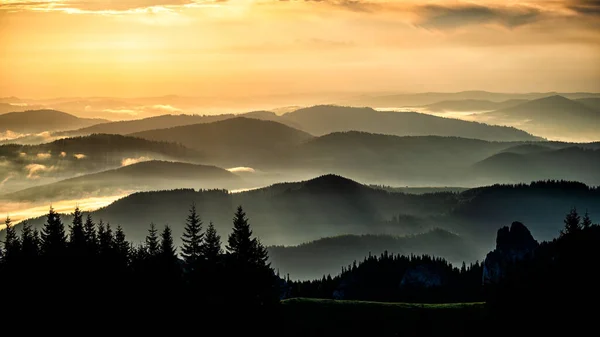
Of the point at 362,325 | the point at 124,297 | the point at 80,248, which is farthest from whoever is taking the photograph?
the point at 362,325

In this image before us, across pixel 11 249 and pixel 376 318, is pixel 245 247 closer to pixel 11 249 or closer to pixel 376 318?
pixel 376 318

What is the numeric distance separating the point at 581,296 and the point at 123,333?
2121 inches

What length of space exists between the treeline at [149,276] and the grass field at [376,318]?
79.0 ft

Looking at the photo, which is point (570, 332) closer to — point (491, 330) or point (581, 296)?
point (581, 296)

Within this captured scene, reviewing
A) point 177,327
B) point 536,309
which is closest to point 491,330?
point 536,309

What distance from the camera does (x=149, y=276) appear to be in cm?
13050

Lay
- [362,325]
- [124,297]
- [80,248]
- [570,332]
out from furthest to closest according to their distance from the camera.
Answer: [362,325]
[80,248]
[124,297]
[570,332]

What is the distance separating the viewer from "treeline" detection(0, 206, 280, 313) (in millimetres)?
125250

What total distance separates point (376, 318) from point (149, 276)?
4238cm

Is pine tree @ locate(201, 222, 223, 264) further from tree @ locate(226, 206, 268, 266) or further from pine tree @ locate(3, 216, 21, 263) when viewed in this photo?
pine tree @ locate(3, 216, 21, 263)

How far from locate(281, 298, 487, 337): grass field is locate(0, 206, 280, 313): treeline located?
24069 millimetres

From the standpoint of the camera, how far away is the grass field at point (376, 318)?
153625mm

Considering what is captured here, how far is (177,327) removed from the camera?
126 meters

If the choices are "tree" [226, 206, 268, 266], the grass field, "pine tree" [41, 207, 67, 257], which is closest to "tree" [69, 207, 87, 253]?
"pine tree" [41, 207, 67, 257]
